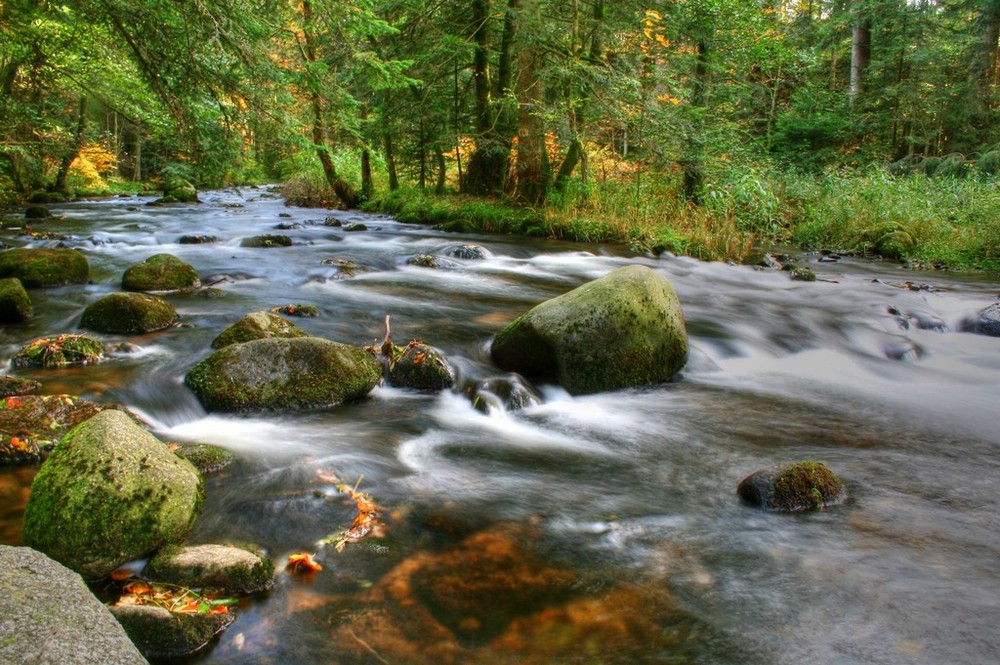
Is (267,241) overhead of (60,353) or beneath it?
overhead

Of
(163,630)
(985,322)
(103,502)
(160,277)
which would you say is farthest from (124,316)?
(985,322)

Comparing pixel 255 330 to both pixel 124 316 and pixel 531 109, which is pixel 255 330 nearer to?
pixel 124 316

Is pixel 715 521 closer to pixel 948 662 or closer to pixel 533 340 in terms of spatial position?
pixel 948 662

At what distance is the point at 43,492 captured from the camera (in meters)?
2.79

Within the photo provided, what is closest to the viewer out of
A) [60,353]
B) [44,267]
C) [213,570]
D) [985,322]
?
[213,570]

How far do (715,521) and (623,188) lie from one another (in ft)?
40.1

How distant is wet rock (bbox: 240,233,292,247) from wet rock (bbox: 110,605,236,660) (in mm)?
11265

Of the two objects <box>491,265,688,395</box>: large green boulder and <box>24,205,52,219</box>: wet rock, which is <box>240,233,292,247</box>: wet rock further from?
<box>491,265,688,395</box>: large green boulder

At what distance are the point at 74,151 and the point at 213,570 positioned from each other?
21717mm

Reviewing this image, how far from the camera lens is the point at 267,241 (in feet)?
42.6

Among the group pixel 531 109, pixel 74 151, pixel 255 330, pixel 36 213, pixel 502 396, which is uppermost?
pixel 531 109

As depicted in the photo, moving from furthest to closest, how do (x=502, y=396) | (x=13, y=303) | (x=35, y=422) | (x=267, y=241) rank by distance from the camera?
1. (x=267, y=241)
2. (x=13, y=303)
3. (x=502, y=396)
4. (x=35, y=422)

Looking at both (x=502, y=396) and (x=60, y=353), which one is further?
(x=60, y=353)

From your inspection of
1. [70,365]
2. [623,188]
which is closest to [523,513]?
[70,365]
